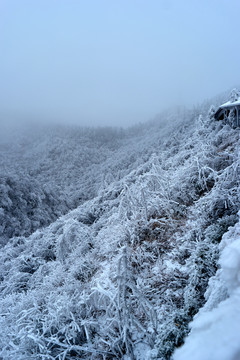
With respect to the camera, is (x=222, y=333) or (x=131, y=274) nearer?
(x=222, y=333)

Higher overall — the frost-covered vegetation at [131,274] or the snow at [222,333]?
the snow at [222,333]

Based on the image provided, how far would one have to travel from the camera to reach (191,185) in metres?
6.25

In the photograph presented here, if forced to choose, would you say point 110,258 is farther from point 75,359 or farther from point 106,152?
point 106,152

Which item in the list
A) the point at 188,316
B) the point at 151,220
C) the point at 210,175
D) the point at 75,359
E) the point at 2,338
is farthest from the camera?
the point at 210,175

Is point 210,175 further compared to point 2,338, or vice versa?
point 210,175

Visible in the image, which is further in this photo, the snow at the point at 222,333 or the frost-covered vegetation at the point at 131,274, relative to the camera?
the frost-covered vegetation at the point at 131,274

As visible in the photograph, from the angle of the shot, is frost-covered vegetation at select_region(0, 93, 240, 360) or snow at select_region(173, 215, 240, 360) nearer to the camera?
snow at select_region(173, 215, 240, 360)

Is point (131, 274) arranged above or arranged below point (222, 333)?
below

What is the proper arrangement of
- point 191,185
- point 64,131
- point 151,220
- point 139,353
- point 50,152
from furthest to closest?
1. point 64,131
2. point 50,152
3. point 191,185
4. point 151,220
5. point 139,353

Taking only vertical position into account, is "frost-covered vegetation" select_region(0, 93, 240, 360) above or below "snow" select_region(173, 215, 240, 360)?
below

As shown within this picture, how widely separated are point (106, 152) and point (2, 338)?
81.8 meters

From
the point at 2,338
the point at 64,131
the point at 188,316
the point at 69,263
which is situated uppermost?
the point at 64,131

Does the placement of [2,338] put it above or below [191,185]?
below

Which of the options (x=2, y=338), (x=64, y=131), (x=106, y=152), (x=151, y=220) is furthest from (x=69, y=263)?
(x=64, y=131)
